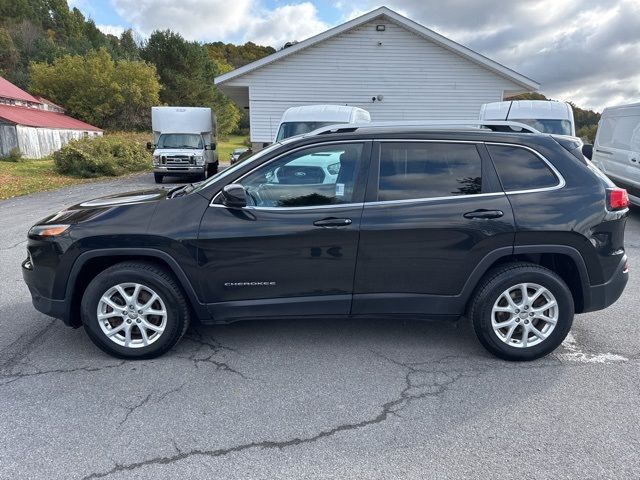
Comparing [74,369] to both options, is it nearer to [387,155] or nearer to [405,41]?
[387,155]

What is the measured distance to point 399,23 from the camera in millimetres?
16047

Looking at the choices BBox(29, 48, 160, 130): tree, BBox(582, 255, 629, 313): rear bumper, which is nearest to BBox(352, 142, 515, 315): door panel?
BBox(582, 255, 629, 313): rear bumper

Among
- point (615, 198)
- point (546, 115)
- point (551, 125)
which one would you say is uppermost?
point (546, 115)

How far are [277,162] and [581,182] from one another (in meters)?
2.31

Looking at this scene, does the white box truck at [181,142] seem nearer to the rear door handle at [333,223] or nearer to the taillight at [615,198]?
the rear door handle at [333,223]

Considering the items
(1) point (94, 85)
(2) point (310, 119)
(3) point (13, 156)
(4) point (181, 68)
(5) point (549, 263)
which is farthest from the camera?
(4) point (181, 68)

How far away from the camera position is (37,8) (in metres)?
69.0

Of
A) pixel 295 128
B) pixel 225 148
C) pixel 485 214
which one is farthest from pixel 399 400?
pixel 225 148

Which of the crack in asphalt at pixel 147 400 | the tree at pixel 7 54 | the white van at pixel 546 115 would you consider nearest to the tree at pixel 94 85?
the tree at pixel 7 54

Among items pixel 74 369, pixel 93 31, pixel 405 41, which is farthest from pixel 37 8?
pixel 74 369

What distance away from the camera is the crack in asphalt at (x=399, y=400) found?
7.49ft

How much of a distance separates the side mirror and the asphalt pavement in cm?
121

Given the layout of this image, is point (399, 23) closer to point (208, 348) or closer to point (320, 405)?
point (208, 348)

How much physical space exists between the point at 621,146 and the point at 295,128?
703 centimetres
